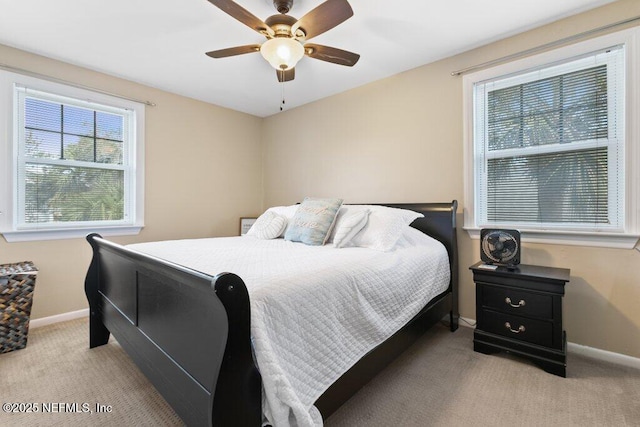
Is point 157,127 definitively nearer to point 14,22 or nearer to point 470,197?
point 14,22

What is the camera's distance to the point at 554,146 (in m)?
2.25

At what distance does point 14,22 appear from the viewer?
220 centimetres

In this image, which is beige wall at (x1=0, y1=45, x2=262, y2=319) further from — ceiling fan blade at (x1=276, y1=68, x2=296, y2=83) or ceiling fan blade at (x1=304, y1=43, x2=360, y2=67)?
ceiling fan blade at (x1=304, y1=43, x2=360, y2=67)

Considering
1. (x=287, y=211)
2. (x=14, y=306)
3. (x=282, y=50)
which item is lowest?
(x=14, y=306)

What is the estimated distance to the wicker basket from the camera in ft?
7.03

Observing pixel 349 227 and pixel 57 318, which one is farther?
pixel 57 318

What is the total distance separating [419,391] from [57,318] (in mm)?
3205

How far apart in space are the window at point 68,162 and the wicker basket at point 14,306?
579mm

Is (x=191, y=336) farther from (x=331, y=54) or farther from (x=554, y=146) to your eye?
(x=554, y=146)

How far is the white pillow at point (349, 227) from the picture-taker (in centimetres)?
229

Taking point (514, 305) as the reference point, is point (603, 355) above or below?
below

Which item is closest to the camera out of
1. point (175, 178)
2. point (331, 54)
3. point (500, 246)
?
point (331, 54)

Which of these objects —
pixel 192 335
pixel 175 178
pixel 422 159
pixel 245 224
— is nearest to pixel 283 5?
pixel 422 159

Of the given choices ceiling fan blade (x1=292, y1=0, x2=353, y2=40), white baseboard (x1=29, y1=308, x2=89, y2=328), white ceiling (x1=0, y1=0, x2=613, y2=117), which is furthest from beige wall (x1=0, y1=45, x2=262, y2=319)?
ceiling fan blade (x1=292, y1=0, x2=353, y2=40)
